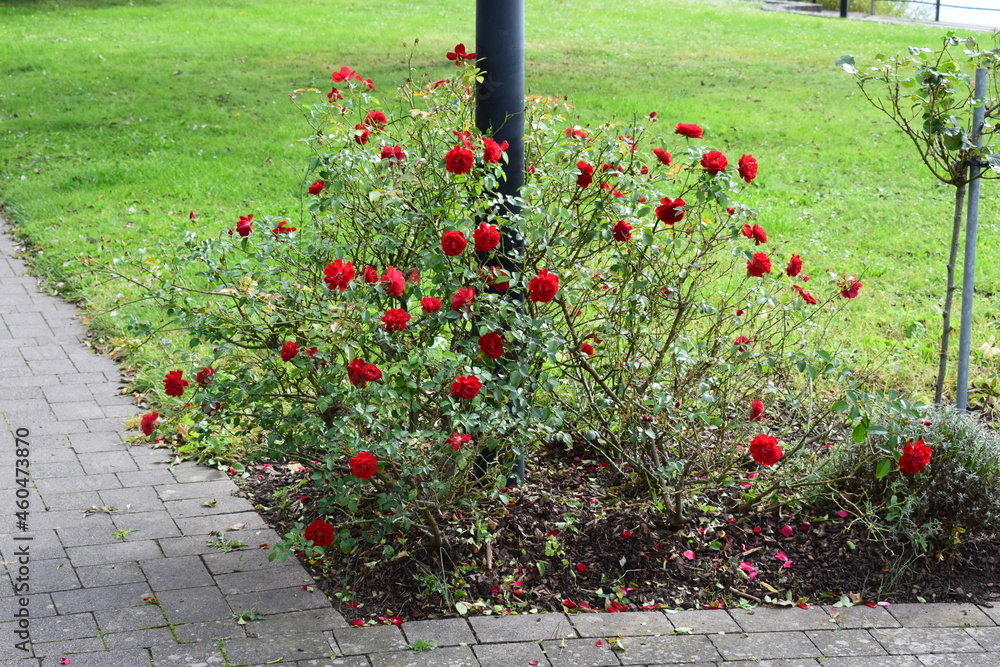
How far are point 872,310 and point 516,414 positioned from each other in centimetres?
351

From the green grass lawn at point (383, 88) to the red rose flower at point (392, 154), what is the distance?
0.39 meters

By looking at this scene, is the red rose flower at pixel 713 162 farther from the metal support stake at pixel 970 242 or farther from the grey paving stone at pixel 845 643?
the grey paving stone at pixel 845 643

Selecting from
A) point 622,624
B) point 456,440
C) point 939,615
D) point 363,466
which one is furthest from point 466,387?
point 939,615

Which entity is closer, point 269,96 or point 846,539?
point 846,539

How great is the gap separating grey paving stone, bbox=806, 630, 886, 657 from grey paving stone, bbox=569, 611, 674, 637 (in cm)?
48

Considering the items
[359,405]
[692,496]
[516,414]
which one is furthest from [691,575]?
[359,405]

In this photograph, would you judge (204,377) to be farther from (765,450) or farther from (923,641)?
(923,641)

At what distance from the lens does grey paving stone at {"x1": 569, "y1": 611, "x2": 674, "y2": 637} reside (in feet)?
10.6

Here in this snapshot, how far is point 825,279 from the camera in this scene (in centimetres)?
635

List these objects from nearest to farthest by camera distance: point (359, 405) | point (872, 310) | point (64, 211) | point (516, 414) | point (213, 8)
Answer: point (359, 405) < point (516, 414) < point (872, 310) < point (64, 211) < point (213, 8)

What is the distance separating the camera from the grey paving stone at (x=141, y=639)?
3.07 meters

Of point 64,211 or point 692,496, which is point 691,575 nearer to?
point 692,496

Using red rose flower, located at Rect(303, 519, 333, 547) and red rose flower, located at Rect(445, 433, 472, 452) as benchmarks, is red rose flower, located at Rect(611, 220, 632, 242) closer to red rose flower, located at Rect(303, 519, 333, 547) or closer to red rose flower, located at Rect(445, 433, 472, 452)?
red rose flower, located at Rect(445, 433, 472, 452)

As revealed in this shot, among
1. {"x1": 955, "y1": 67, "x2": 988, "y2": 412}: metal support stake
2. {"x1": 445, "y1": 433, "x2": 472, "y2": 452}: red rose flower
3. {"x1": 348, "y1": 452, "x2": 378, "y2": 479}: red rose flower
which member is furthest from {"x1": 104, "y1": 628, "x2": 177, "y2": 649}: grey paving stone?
{"x1": 955, "y1": 67, "x2": 988, "y2": 412}: metal support stake
